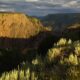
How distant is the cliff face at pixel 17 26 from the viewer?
107 m

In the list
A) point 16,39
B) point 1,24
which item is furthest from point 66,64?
point 1,24

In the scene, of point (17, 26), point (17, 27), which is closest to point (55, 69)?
point (17, 27)

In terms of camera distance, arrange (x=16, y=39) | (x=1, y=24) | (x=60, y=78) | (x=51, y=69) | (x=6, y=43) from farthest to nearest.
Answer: (x=1, y=24)
(x=16, y=39)
(x=6, y=43)
(x=51, y=69)
(x=60, y=78)

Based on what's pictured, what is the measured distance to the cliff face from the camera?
4213 inches

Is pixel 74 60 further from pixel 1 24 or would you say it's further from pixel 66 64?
pixel 1 24

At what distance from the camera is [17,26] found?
4441 inches

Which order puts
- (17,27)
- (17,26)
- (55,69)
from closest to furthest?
(55,69) < (17,27) < (17,26)

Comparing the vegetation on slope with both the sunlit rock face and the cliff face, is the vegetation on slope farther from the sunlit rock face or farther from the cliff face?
the cliff face

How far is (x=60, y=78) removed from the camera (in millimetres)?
17344

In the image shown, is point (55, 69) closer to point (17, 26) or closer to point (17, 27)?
point (17, 27)

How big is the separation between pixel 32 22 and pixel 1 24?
10.6 meters

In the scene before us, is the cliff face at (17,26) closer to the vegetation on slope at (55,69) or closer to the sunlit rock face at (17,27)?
the sunlit rock face at (17,27)

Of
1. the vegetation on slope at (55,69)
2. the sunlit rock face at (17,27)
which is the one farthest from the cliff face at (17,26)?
the vegetation on slope at (55,69)

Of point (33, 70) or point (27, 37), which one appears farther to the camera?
point (27, 37)
